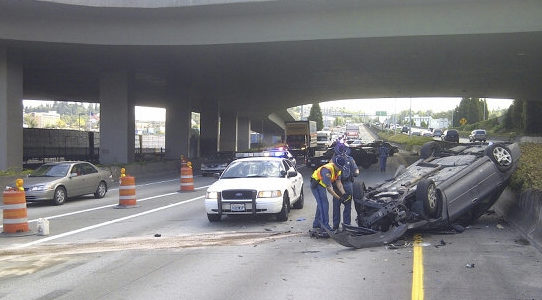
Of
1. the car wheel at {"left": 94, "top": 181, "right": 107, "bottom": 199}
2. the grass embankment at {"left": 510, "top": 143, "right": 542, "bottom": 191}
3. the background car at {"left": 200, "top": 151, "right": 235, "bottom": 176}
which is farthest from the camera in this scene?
the background car at {"left": 200, "top": 151, "right": 235, "bottom": 176}

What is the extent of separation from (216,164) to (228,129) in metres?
33.4

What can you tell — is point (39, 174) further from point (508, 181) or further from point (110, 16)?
point (508, 181)

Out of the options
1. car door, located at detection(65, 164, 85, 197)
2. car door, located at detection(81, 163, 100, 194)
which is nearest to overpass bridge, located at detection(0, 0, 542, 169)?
car door, located at detection(81, 163, 100, 194)

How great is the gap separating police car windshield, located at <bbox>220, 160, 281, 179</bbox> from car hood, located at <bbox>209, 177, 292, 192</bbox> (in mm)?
421

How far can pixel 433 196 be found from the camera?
963 cm

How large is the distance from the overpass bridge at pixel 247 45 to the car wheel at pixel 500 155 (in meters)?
11.0

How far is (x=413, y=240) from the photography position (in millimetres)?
9602

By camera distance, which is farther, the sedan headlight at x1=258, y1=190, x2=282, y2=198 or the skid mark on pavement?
the sedan headlight at x1=258, y1=190, x2=282, y2=198

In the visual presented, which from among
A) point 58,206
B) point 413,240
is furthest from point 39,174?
point 413,240

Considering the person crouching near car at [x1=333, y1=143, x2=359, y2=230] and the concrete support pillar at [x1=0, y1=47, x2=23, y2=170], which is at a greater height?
the concrete support pillar at [x1=0, y1=47, x2=23, y2=170]

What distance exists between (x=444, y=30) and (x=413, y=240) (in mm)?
14282

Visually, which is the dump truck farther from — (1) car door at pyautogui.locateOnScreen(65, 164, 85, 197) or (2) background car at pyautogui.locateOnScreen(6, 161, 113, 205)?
(1) car door at pyautogui.locateOnScreen(65, 164, 85, 197)

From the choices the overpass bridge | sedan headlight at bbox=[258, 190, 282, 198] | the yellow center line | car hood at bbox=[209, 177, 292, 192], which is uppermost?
the overpass bridge

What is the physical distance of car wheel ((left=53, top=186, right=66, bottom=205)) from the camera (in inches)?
677
